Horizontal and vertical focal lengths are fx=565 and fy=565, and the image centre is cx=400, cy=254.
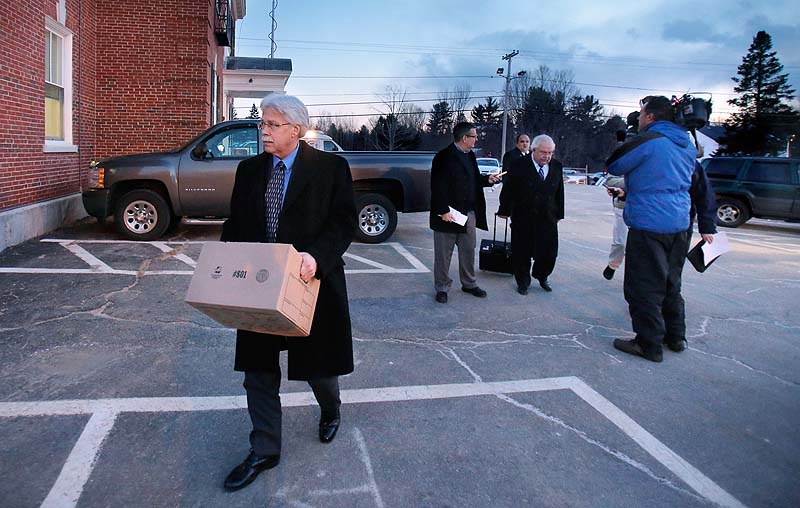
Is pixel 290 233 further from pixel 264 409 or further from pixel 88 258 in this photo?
pixel 88 258

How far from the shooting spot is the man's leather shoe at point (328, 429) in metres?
3.15

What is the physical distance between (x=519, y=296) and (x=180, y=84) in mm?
9892

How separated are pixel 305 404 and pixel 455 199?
3041 mm

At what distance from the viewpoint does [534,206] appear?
257 inches

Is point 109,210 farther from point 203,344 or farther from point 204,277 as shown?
point 204,277

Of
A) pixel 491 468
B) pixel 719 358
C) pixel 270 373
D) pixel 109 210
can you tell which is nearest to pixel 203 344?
pixel 270 373

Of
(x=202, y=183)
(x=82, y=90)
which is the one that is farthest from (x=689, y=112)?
(x=82, y=90)

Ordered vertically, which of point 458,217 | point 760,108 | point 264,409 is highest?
point 760,108

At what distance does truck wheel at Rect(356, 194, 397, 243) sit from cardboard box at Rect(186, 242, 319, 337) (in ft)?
23.0

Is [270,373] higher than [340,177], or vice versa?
[340,177]

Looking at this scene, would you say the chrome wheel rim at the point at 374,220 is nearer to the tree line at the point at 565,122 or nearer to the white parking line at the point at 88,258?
the white parking line at the point at 88,258

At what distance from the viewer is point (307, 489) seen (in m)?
2.71

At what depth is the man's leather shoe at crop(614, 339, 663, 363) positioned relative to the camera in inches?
181

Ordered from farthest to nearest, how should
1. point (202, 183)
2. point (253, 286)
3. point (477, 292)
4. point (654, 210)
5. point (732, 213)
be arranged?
point (732, 213), point (202, 183), point (477, 292), point (654, 210), point (253, 286)
